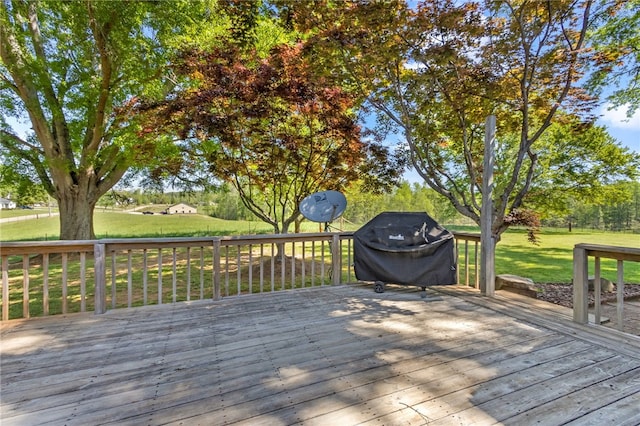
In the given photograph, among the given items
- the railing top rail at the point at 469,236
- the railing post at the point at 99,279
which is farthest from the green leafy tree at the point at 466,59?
the railing post at the point at 99,279

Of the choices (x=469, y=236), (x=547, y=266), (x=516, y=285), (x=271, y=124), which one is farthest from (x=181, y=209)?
(x=547, y=266)

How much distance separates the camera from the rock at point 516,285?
3.83 m

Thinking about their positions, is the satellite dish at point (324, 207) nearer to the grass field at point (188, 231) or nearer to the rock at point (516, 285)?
the rock at point (516, 285)

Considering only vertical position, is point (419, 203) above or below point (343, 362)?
above

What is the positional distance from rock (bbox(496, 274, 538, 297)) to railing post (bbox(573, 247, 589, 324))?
46.6 inches

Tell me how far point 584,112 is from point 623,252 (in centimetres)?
264

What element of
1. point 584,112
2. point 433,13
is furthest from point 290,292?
point 584,112

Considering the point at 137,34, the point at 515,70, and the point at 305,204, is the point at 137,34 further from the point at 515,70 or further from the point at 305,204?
the point at 515,70

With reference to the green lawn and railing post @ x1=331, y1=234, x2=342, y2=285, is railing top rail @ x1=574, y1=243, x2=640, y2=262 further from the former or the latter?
the green lawn

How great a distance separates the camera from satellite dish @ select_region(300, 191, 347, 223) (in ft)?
14.4

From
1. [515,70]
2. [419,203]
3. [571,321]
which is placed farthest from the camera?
[419,203]

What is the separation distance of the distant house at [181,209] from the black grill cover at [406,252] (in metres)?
7.31

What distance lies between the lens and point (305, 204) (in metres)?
4.56

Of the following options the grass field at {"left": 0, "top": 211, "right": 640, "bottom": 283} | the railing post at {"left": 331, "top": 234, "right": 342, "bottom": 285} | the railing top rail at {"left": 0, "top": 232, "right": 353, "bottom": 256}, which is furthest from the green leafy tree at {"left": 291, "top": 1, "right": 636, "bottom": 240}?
the grass field at {"left": 0, "top": 211, "right": 640, "bottom": 283}
